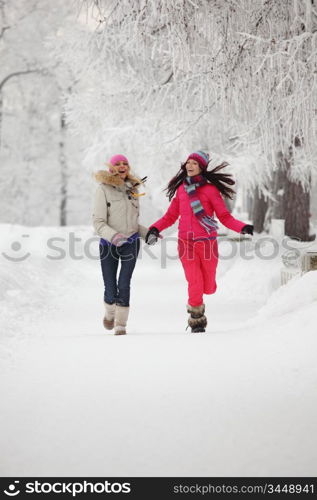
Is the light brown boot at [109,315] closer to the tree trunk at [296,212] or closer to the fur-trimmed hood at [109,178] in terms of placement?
the fur-trimmed hood at [109,178]

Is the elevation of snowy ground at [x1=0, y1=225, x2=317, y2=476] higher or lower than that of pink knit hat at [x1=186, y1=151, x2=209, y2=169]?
lower

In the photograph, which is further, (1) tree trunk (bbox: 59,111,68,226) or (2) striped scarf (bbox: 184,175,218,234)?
(1) tree trunk (bbox: 59,111,68,226)

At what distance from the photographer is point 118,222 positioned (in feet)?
18.2

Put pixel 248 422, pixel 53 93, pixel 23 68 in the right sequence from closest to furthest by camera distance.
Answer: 1. pixel 248 422
2. pixel 23 68
3. pixel 53 93

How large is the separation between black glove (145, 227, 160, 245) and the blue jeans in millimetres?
195

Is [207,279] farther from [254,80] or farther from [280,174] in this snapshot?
[280,174]

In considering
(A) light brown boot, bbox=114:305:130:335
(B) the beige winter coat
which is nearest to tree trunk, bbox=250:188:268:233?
(B) the beige winter coat

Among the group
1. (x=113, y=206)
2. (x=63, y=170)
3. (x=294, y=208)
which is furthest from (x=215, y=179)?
(x=63, y=170)

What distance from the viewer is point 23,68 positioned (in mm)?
23328

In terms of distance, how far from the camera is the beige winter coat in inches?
215

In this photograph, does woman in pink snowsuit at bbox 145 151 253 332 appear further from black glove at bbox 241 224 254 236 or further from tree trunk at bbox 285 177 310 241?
tree trunk at bbox 285 177 310 241

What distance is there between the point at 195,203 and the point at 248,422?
292 cm

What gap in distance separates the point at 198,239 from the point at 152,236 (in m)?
0.52
